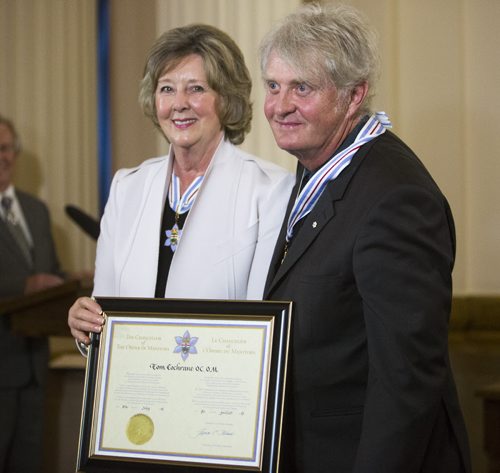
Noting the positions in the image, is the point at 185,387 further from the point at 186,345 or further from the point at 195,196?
the point at 195,196

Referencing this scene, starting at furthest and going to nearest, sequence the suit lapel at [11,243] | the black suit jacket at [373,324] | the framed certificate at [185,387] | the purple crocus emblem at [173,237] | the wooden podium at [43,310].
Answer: the suit lapel at [11,243] < the wooden podium at [43,310] < the purple crocus emblem at [173,237] < the framed certificate at [185,387] < the black suit jacket at [373,324]

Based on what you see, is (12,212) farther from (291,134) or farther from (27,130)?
(291,134)

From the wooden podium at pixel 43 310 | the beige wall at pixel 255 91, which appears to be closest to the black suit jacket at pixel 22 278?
the wooden podium at pixel 43 310

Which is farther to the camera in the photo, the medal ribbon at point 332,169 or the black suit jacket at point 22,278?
the black suit jacket at point 22,278

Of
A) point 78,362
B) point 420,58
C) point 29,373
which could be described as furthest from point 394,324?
point 420,58

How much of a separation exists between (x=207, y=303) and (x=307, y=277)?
0.87 ft

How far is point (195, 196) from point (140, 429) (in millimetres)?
769

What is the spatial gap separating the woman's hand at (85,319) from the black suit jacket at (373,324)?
426 millimetres

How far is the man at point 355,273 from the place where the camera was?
67.2 inches

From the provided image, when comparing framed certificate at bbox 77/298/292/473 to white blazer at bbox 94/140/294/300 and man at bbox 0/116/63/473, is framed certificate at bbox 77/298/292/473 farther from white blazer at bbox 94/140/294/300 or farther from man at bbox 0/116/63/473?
man at bbox 0/116/63/473

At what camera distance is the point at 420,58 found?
5.97m

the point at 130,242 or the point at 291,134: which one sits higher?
the point at 291,134

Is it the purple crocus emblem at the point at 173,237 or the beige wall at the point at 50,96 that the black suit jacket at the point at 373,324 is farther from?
the beige wall at the point at 50,96

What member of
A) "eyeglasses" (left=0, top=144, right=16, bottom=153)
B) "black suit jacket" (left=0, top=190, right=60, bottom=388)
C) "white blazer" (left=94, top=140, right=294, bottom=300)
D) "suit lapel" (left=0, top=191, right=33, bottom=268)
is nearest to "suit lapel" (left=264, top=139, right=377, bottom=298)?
"white blazer" (left=94, top=140, right=294, bottom=300)
